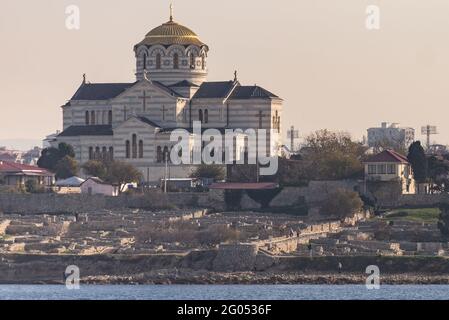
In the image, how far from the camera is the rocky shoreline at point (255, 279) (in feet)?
274

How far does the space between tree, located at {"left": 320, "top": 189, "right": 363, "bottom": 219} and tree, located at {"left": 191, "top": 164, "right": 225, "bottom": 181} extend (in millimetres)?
12505

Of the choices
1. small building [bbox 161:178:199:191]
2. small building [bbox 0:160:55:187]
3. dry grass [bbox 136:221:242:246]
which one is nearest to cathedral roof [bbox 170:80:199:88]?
small building [bbox 161:178:199:191]

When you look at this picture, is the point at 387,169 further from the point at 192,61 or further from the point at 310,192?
the point at 192,61

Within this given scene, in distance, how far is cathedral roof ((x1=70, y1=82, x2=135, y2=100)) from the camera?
411 ft

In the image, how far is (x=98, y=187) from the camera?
114 meters

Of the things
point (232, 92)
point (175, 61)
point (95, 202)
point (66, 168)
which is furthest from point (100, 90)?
point (95, 202)

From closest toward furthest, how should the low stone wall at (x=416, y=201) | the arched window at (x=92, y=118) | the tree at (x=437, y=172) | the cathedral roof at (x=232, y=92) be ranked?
the low stone wall at (x=416, y=201) < the tree at (x=437, y=172) < the cathedral roof at (x=232, y=92) < the arched window at (x=92, y=118)

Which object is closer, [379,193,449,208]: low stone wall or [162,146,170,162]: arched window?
[379,193,449,208]: low stone wall

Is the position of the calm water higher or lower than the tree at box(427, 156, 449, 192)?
lower

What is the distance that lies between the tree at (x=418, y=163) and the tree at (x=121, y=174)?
14.9 meters

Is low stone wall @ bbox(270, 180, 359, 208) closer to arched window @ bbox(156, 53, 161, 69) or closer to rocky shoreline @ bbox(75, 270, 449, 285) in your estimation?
Result: arched window @ bbox(156, 53, 161, 69)

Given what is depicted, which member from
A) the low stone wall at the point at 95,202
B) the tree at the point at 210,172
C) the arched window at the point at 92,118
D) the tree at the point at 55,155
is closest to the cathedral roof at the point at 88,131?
the arched window at the point at 92,118

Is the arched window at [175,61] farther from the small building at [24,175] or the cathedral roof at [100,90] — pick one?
the small building at [24,175]

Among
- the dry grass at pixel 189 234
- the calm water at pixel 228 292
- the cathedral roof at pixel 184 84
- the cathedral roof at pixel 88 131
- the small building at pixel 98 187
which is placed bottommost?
the calm water at pixel 228 292
